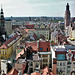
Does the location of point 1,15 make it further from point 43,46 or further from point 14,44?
point 43,46

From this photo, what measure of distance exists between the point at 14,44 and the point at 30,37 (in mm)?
7140

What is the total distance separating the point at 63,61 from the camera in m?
27.0

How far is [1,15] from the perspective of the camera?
62.7 meters

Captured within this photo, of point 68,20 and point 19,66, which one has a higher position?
point 68,20

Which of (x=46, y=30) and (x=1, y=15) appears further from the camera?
(x=46, y=30)

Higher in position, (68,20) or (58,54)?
(68,20)

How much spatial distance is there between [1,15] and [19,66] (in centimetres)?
4090

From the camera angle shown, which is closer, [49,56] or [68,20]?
[49,56]

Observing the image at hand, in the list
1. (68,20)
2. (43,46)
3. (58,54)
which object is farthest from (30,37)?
(68,20)

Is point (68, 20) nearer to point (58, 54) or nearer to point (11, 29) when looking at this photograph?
point (11, 29)

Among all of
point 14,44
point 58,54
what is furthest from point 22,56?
point 14,44

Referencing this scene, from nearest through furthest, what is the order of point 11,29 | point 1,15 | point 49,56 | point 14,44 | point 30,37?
point 49,56, point 14,44, point 30,37, point 1,15, point 11,29

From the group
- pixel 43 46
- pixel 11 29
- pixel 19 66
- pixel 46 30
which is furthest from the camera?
pixel 11 29

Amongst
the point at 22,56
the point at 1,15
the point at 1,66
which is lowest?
the point at 1,66
